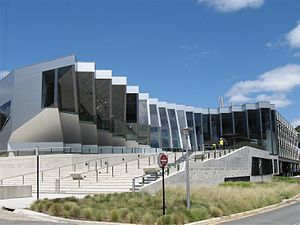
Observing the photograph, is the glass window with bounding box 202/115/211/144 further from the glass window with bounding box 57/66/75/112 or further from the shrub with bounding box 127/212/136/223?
the shrub with bounding box 127/212/136/223

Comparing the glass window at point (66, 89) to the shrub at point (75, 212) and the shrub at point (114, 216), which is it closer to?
the shrub at point (75, 212)

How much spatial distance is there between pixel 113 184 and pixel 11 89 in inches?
923

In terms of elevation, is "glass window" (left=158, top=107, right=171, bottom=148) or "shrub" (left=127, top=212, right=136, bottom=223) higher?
"glass window" (left=158, top=107, right=171, bottom=148)

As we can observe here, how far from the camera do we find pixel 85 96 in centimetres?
5178

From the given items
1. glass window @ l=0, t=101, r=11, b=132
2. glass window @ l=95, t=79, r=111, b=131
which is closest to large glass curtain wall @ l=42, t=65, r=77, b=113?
glass window @ l=0, t=101, r=11, b=132

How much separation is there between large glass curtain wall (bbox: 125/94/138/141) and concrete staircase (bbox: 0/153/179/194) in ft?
71.8

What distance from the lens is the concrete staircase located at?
29.3 metres

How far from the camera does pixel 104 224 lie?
46.9 ft

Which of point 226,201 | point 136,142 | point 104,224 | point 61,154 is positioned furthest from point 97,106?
point 104,224

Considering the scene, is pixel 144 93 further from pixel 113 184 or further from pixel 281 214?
pixel 281 214

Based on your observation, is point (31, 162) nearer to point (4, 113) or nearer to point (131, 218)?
Answer: point (4, 113)

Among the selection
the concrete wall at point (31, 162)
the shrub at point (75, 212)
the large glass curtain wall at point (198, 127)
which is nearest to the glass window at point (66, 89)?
the concrete wall at point (31, 162)

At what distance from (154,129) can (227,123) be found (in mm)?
14195

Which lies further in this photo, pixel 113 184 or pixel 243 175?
pixel 243 175
